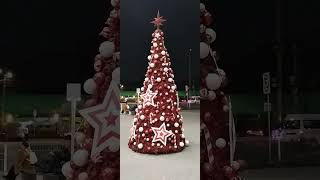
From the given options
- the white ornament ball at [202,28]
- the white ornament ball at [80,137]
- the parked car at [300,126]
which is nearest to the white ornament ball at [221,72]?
the white ornament ball at [202,28]

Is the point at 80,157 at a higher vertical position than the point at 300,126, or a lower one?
lower

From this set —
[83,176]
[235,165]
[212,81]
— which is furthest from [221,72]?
[83,176]

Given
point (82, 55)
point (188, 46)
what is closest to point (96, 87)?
point (82, 55)

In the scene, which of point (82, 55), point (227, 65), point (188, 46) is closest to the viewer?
point (188, 46)

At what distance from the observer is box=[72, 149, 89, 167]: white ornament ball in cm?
231

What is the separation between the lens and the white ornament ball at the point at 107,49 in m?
2.32

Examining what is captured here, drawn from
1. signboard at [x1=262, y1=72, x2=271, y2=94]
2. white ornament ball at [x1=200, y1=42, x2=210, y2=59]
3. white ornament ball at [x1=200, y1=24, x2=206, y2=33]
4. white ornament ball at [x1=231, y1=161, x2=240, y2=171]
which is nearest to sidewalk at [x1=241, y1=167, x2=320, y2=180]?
white ornament ball at [x1=231, y1=161, x2=240, y2=171]

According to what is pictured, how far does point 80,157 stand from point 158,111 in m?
0.54

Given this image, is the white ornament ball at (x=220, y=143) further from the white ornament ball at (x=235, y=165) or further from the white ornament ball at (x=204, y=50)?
the white ornament ball at (x=204, y=50)

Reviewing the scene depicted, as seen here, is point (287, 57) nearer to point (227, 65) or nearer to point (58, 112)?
point (227, 65)

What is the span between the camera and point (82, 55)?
91.8 inches

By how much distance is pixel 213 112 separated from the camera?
2404mm

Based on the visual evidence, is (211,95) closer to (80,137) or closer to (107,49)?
(107,49)

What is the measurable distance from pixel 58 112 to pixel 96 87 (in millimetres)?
257
